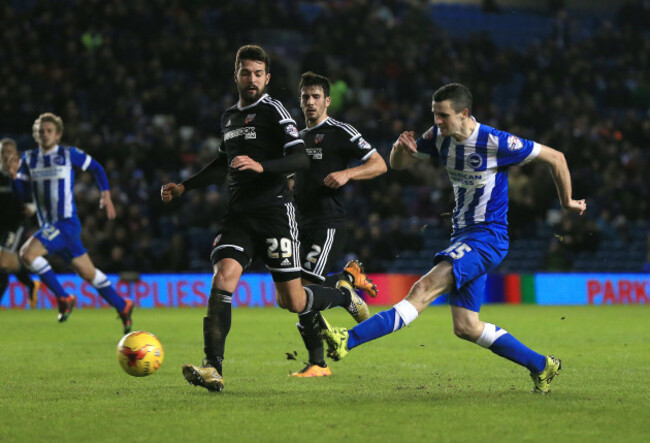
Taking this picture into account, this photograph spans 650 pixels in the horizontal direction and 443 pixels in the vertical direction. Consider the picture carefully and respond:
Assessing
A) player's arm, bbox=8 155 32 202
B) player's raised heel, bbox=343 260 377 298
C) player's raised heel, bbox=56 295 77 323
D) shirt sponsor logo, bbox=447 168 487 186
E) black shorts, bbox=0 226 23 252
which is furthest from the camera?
black shorts, bbox=0 226 23 252

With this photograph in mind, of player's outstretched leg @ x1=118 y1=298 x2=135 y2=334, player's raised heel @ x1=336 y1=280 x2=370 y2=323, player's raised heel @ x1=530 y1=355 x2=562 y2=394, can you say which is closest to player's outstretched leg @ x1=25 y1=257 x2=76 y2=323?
player's outstretched leg @ x1=118 y1=298 x2=135 y2=334

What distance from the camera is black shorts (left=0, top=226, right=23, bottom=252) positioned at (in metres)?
15.4

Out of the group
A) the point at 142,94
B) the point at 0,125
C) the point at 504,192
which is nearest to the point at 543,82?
the point at 142,94

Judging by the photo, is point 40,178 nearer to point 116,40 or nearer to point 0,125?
point 0,125

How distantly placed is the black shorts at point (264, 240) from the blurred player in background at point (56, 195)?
16.4 feet

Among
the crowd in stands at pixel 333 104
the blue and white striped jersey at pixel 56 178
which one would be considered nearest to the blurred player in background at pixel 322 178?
the blue and white striped jersey at pixel 56 178

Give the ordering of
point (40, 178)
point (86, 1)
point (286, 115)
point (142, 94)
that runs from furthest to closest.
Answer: point (86, 1) → point (142, 94) → point (40, 178) → point (286, 115)

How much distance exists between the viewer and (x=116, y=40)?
22.8 metres

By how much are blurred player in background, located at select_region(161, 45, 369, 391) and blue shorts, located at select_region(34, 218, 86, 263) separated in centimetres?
527

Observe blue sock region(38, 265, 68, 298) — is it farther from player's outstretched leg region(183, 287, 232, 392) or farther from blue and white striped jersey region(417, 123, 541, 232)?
blue and white striped jersey region(417, 123, 541, 232)

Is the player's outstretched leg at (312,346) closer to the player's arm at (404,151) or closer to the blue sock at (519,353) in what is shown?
the player's arm at (404,151)

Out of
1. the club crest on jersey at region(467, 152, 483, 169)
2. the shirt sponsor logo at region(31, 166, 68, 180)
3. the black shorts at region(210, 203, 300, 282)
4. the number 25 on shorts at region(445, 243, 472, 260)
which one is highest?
the shirt sponsor logo at region(31, 166, 68, 180)

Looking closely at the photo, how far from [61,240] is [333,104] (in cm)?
1231

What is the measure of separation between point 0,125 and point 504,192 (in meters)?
15.7
